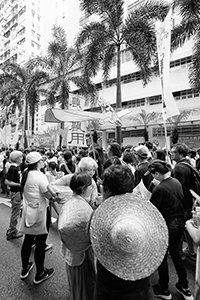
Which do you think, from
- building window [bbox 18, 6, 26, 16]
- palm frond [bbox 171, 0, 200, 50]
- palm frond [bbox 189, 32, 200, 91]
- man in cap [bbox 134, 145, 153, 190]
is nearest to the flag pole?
man in cap [bbox 134, 145, 153, 190]

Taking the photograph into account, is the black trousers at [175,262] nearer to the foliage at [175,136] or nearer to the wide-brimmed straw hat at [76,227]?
the wide-brimmed straw hat at [76,227]

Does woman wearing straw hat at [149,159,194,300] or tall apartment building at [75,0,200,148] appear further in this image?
tall apartment building at [75,0,200,148]

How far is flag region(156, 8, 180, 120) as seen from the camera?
488cm

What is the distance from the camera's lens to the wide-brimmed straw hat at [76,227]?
5.40ft

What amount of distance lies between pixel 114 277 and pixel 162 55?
213 inches

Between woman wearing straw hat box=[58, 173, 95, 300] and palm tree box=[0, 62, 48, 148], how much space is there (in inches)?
737

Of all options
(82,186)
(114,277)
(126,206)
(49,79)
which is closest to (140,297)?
(114,277)

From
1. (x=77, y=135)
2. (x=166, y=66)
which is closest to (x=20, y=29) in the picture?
(x=77, y=135)

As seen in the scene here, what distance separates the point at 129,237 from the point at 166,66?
4863 mm

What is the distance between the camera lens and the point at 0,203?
22.2 ft

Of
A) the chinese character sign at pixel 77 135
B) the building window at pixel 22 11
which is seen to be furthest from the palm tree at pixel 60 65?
the building window at pixel 22 11

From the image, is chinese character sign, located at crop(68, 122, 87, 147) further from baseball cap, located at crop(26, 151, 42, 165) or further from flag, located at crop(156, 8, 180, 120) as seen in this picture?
baseball cap, located at crop(26, 151, 42, 165)

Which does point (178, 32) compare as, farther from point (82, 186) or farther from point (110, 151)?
point (82, 186)

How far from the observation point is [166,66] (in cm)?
517
